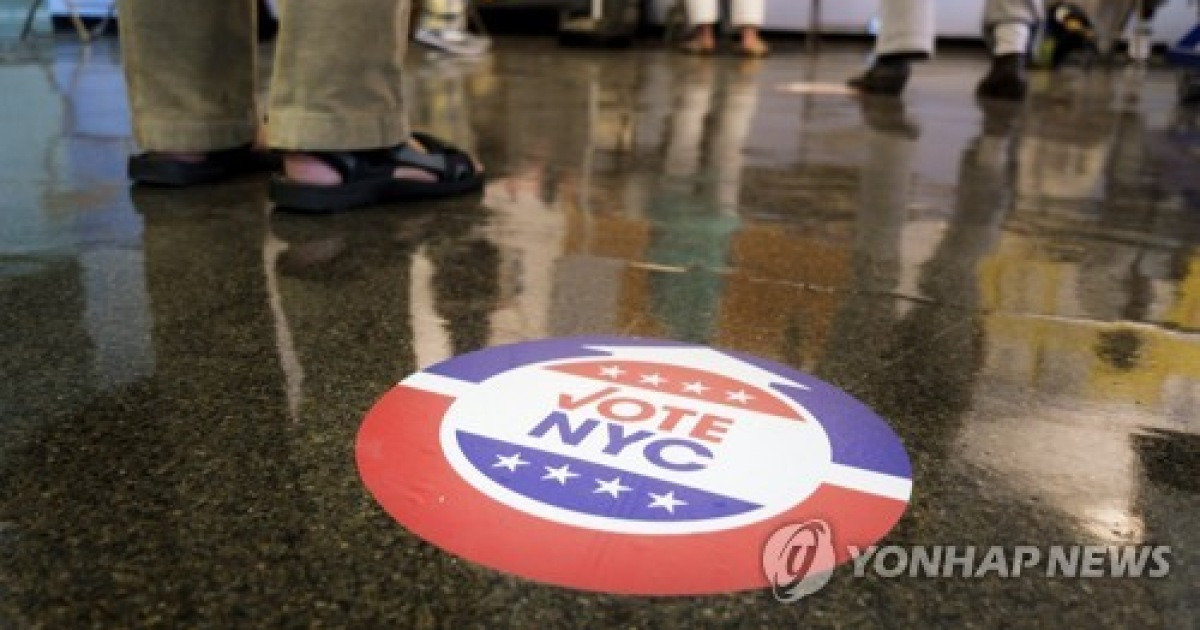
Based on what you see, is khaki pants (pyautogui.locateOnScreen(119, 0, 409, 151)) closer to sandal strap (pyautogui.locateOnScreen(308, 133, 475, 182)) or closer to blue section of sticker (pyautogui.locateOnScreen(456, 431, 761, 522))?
sandal strap (pyautogui.locateOnScreen(308, 133, 475, 182))

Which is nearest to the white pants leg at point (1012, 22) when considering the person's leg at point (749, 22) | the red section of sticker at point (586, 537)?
the person's leg at point (749, 22)

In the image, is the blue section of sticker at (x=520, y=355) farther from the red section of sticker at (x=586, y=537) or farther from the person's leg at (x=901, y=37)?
the person's leg at (x=901, y=37)

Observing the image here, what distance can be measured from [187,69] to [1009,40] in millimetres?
2703

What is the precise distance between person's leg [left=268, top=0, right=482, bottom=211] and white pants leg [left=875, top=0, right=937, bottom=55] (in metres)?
2.15

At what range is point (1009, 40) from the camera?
10.7ft

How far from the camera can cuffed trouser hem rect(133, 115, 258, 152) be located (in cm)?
148

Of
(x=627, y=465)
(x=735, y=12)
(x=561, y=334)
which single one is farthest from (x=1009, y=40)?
(x=627, y=465)

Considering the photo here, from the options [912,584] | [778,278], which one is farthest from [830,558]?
[778,278]

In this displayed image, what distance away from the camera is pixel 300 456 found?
0.70 meters

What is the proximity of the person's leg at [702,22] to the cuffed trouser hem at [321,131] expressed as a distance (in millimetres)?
4305

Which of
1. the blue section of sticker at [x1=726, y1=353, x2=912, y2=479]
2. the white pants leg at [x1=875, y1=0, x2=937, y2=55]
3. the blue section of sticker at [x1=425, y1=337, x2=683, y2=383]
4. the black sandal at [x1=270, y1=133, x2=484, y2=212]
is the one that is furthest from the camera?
the white pants leg at [x1=875, y1=0, x2=937, y2=55]

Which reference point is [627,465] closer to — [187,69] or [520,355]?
[520,355]

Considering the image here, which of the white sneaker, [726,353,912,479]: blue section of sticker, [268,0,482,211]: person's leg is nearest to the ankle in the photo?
[268,0,482,211]: person's leg

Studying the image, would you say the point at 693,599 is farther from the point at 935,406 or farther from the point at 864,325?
the point at 864,325
